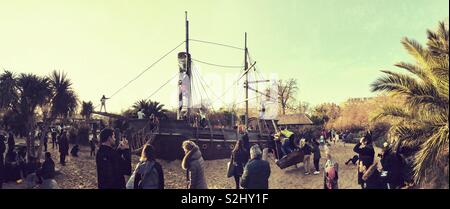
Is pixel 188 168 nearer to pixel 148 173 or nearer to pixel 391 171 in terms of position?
pixel 148 173

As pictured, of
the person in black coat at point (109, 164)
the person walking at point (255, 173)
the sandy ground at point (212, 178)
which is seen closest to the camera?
the person in black coat at point (109, 164)

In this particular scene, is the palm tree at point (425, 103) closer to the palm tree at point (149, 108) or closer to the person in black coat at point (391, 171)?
the person in black coat at point (391, 171)

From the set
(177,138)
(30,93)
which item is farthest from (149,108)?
(30,93)

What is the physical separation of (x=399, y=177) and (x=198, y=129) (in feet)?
41.5

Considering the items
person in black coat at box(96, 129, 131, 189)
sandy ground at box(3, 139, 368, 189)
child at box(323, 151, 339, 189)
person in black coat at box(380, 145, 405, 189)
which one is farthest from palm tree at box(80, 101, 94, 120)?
person in black coat at box(380, 145, 405, 189)

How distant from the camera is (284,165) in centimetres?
1199

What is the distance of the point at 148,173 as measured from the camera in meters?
4.84

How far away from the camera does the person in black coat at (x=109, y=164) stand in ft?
16.5

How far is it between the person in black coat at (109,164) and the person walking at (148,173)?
0.46 m

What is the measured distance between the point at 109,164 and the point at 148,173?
75 centimetres

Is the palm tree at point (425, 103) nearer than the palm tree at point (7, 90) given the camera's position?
Yes

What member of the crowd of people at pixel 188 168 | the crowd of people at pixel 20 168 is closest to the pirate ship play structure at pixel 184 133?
the crowd of people at pixel 20 168
